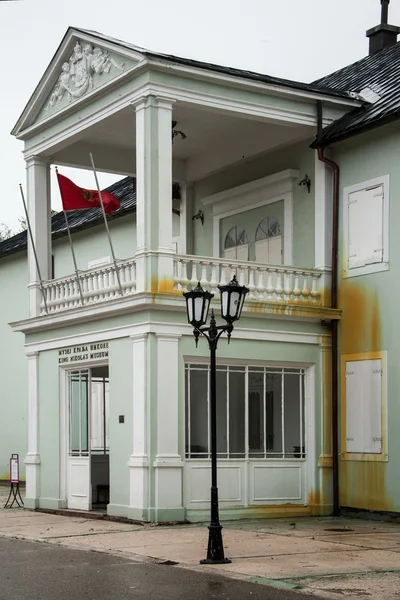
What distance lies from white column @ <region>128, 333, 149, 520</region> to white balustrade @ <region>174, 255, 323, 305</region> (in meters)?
1.26

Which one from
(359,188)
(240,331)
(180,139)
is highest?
(180,139)

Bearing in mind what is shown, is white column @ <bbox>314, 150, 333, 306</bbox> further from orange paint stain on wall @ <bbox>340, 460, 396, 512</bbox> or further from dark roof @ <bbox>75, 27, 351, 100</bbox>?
orange paint stain on wall @ <bbox>340, 460, 396, 512</bbox>

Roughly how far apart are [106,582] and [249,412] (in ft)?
24.5

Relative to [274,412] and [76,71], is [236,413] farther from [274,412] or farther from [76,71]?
[76,71]

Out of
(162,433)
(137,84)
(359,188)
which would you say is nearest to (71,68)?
(137,84)

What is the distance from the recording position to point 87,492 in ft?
61.7

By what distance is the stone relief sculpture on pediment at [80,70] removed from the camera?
18469 millimetres

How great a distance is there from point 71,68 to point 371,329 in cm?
723

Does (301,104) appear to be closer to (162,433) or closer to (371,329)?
(371,329)

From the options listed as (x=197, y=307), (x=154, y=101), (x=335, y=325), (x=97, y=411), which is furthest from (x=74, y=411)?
(x=197, y=307)

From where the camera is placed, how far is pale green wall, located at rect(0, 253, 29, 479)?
28703 mm

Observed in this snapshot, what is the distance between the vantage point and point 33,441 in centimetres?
2041

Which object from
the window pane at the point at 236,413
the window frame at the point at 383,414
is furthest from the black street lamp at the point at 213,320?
the window frame at the point at 383,414

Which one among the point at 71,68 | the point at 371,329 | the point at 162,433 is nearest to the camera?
the point at 162,433
